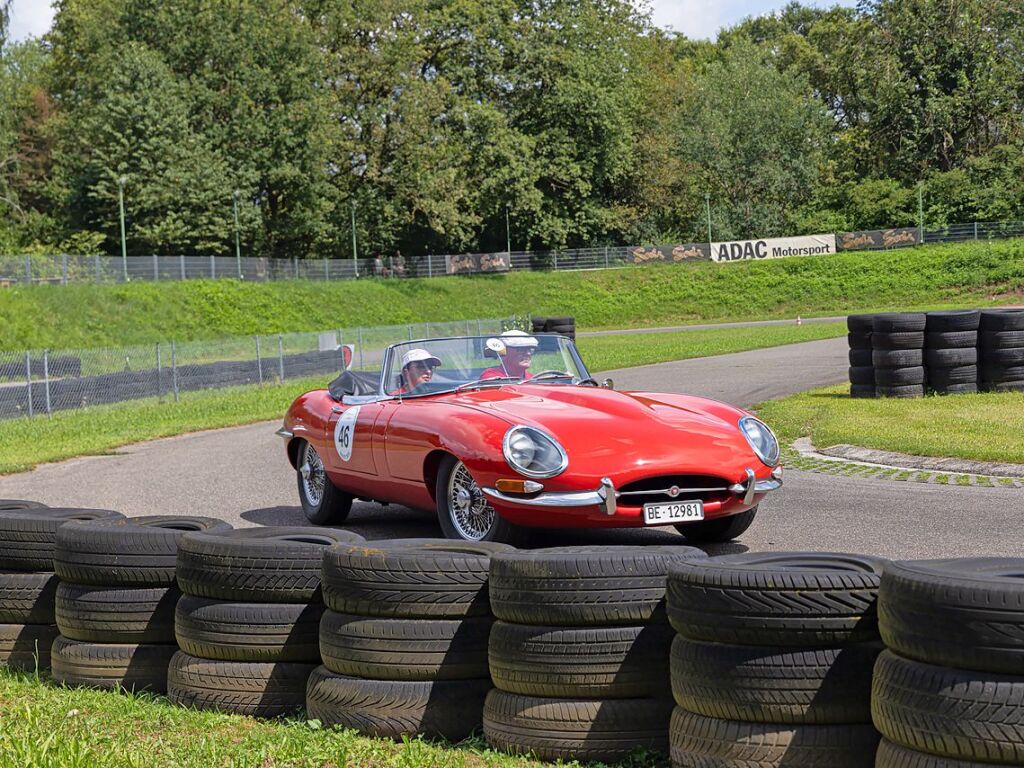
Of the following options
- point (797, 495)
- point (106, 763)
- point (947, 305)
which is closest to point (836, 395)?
point (797, 495)

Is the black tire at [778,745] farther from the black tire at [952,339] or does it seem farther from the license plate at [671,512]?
the black tire at [952,339]

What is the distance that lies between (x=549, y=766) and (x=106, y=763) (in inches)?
60.3

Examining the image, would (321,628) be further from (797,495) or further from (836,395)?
(836,395)

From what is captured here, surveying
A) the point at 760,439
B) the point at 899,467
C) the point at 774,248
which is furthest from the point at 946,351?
the point at 774,248

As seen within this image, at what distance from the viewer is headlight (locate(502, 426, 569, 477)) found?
701cm

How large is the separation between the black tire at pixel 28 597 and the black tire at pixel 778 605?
353 centimetres

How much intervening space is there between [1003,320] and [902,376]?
57.7 inches

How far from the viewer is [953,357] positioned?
53.2 ft

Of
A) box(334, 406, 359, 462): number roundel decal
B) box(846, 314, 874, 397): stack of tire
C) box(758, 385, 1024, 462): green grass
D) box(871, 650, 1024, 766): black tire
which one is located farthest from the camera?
box(846, 314, 874, 397): stack of tire

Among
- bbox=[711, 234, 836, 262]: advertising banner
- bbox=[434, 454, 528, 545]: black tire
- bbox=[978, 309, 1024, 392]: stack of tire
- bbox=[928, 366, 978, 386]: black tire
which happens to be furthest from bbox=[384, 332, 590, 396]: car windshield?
bbox=[711, 234, 836, 262]: advertising banner

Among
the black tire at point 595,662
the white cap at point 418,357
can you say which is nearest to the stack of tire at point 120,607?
the black tire at point 595,662

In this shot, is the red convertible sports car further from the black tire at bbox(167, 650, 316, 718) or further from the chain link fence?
the chain link fence

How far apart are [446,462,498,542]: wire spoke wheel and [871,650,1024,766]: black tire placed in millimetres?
3902

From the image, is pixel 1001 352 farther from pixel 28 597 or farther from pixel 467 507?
pixel 28 597
